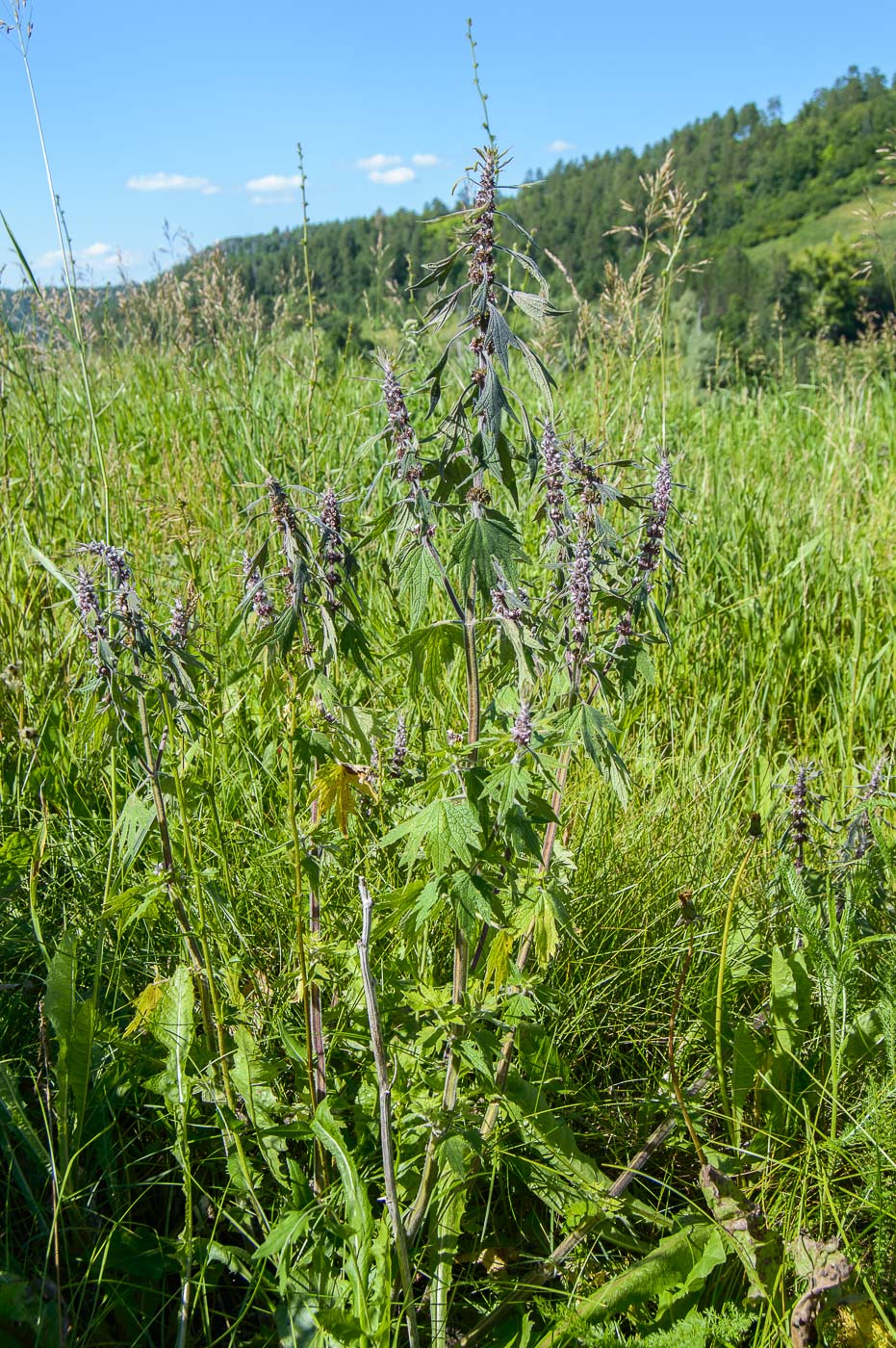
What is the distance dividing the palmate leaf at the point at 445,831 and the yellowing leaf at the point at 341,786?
0.18 meters

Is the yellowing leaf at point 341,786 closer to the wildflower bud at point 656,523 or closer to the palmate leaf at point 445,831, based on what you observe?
the palmate leaf at point 445,831

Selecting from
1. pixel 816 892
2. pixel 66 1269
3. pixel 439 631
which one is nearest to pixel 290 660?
pixel 439 631

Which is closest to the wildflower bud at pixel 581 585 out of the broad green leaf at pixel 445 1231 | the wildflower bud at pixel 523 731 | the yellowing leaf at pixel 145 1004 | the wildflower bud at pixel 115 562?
the wildflower bud at pixel 523 731

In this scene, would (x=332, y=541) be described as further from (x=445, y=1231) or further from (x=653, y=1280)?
(x=653, y=1280)

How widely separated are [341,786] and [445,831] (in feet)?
0.92

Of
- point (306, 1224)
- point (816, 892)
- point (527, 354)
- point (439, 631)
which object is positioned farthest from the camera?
point (816, 892)

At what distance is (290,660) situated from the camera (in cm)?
167

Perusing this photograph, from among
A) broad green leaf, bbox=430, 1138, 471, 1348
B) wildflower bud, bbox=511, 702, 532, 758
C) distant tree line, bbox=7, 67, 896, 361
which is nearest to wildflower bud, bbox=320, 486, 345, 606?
wildflower bud, bbox=511, 702, 532, 758

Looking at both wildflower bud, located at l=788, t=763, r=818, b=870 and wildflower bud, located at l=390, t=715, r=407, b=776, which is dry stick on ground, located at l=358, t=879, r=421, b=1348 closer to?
wildflower bud, located at l=390, t=715, r=407, b=776

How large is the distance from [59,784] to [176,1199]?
1.07 meters

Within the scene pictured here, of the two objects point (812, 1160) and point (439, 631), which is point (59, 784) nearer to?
point (439, 631)

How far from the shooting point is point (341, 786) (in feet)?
4.69

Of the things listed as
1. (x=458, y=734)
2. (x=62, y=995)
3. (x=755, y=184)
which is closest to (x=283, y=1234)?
(x=62, y=995)

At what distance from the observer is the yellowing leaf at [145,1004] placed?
1590mm
